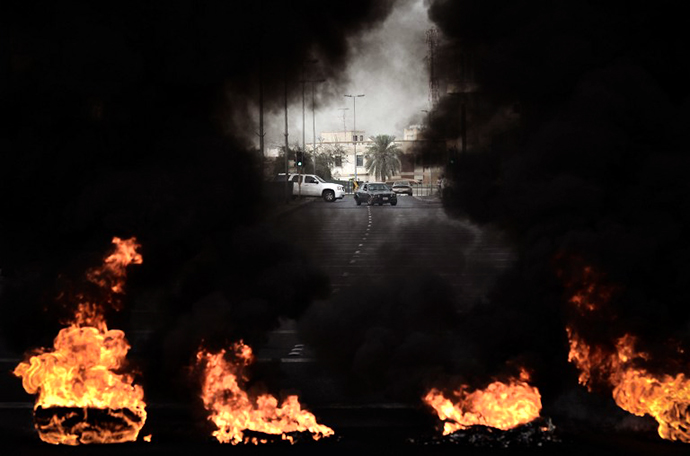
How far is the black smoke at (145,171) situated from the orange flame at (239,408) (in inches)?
9.4

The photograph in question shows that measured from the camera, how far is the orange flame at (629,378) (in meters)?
8.85

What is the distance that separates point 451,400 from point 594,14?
4.02 meters

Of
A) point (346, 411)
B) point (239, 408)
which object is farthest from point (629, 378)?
point (239, 408)

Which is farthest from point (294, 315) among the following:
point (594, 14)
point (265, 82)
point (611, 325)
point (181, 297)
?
point (594, 14)

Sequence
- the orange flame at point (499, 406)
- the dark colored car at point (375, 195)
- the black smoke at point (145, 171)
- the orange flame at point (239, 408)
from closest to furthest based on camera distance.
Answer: the orange flame at point (499, 406)
the orange flame at point (239, 408)
the black smoke at point (145, 171)
the dark colored car at point (375, 195)

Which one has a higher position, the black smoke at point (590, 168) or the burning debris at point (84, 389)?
the black smoke at point (590, 168)

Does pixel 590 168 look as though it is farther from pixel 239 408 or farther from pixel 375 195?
pixel 375 195

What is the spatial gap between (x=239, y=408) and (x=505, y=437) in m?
2.40

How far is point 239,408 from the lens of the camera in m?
9.31

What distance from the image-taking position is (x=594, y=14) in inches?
396

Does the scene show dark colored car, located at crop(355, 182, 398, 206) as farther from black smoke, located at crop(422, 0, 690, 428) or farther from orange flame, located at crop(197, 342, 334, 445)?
orange flame, located at crop(197, 342, 334, 445)

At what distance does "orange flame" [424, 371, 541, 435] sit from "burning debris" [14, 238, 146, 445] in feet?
9.55

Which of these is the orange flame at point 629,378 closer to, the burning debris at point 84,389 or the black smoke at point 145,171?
the black smoke at point 145,171

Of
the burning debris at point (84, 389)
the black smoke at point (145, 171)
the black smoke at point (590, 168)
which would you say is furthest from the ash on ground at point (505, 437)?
the burning debris at point (84, 389)
